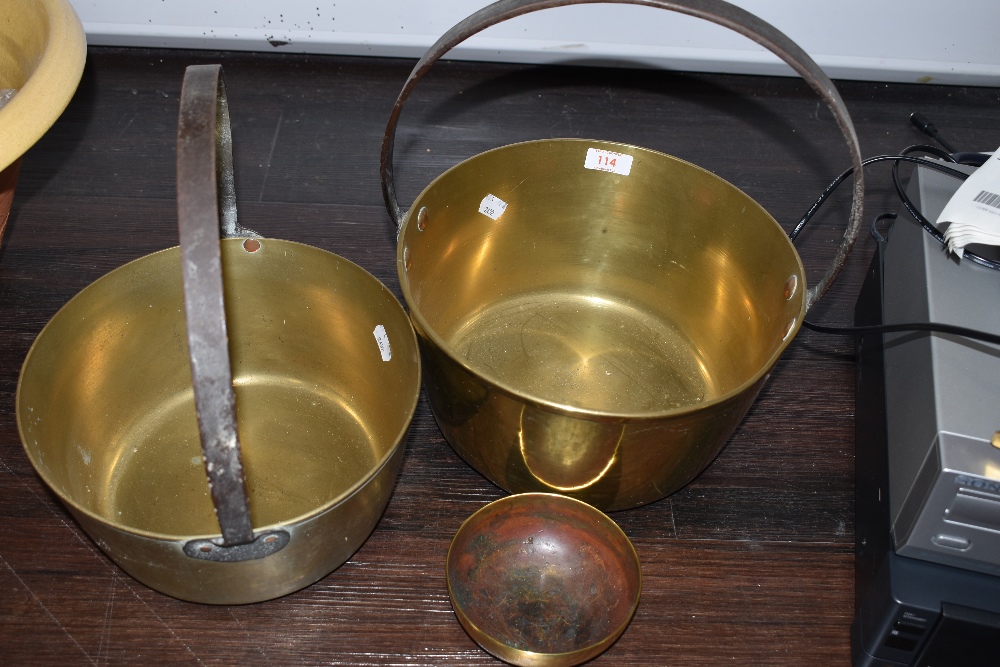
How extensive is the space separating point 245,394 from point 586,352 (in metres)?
0.25

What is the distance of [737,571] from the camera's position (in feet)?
1.99

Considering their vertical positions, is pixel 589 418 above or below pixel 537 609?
above

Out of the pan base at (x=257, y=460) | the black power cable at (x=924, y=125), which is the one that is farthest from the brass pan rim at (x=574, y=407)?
the black power cable at (x=924, y=125)

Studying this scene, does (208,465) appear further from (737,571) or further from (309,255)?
(737,571)

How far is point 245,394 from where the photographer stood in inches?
26.7

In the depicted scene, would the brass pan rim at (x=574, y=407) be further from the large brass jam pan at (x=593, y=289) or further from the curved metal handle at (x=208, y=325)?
the curved metal handle at (x=208, y=325)

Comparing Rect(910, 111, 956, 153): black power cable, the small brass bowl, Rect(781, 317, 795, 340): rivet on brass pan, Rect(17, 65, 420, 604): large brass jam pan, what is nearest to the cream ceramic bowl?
Rect(17, 65, 420, 604): large brass jam pan

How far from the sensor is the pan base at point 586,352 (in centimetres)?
69

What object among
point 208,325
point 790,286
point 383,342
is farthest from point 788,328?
point 208,325

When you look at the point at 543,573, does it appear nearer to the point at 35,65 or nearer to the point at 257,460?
the point at 257,460

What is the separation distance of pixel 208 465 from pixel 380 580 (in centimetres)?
20

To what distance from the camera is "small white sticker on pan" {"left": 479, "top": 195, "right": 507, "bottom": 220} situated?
2.33 feet

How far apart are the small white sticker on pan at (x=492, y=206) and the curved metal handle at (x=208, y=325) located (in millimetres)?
276

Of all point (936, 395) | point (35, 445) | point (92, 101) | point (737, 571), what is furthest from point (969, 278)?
point (92, 101)
